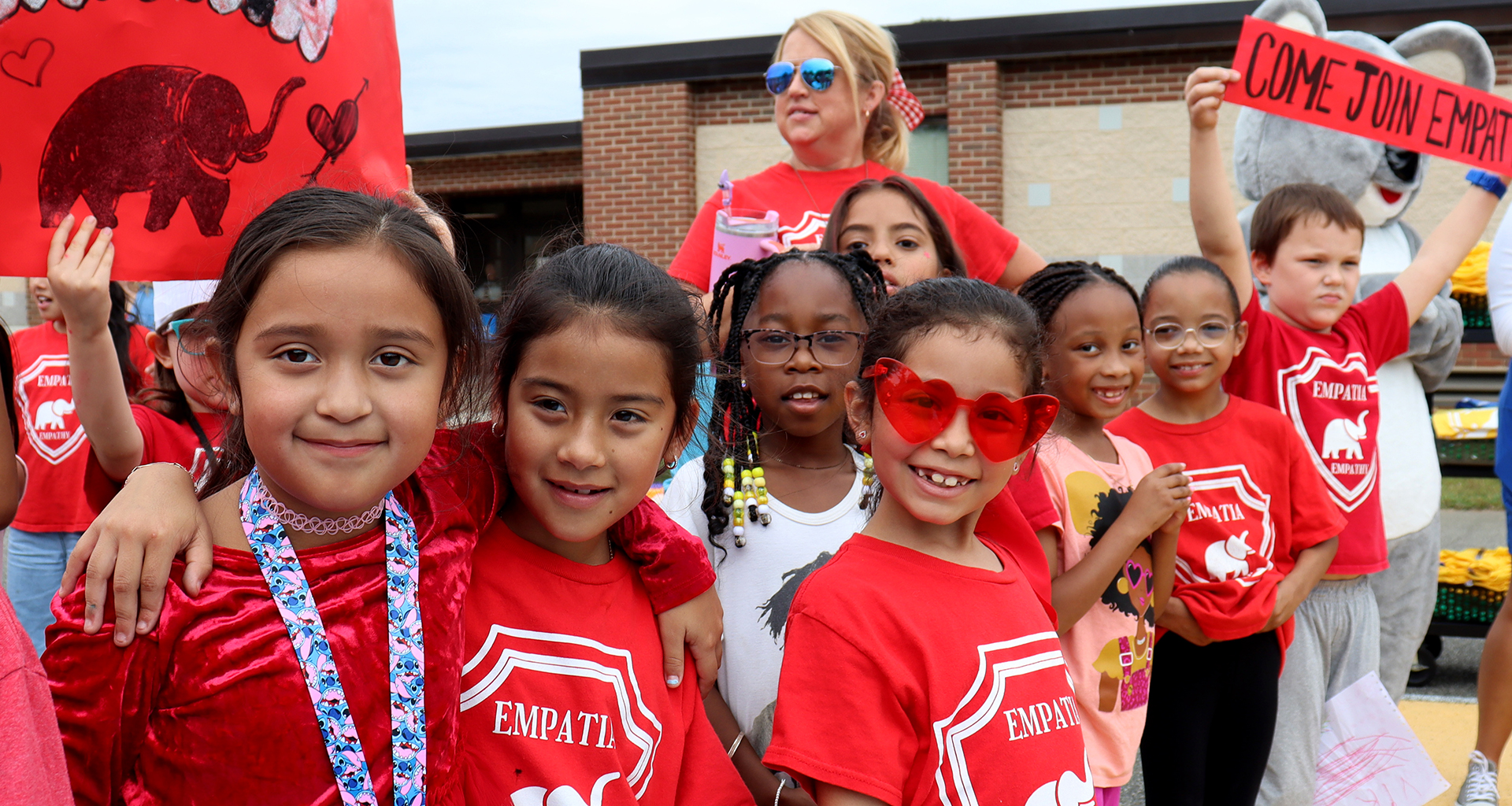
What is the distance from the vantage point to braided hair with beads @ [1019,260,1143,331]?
260 cm

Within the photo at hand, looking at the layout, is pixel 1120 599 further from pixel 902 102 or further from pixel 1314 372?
pixel 902 102

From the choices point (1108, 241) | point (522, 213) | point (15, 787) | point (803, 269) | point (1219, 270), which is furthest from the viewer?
point (522, 213)

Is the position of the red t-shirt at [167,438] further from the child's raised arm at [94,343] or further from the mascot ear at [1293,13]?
the mascot ear at [1293,13]

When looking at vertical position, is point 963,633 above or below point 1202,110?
below

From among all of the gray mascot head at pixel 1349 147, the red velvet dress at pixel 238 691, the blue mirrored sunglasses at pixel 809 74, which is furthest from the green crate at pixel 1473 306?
the red velvet dress at pixel 238 691

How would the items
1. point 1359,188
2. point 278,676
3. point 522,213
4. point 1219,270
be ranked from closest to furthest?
point 278,676 < point 1219,270 < point 1359,188 < point 522,213

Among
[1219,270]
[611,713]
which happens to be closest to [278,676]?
[611,713]

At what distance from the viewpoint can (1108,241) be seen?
11836 millimetres

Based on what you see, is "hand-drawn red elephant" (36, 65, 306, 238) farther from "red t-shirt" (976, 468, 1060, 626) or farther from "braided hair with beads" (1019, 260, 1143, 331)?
"braided hair with beads" (1019, 260, 1143, 331)

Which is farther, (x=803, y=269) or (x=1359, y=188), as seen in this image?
(x=1359, y=188)

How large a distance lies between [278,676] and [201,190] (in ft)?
2.79

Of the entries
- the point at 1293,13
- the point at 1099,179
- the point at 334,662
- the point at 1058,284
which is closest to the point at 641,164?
the point at 1099,179

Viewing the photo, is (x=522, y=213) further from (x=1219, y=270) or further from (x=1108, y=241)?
(x=1219, y=270)

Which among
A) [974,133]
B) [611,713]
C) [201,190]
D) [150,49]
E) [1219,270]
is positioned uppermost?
[974,133]
